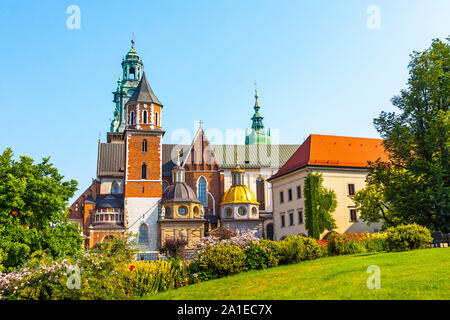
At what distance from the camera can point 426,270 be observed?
13969mm

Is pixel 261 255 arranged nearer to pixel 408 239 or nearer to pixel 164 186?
pixel 408 239

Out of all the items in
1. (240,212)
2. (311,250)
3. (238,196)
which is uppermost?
(238,196)

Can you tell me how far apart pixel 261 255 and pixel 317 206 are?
23.4 metres

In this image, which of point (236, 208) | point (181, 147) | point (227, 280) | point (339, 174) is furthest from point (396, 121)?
point (181, 147)

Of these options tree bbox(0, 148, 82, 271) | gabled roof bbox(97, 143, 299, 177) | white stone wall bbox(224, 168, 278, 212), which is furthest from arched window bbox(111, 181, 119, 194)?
tree bbox(0, 148, 82, 271)

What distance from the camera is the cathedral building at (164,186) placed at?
56.5 meters

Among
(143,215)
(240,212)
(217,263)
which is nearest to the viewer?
(217,263)

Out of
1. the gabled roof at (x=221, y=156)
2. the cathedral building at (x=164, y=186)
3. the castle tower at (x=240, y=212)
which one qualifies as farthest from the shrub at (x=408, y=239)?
the gabled roof at (x=221, y=156)

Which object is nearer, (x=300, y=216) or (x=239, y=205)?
(x=300, y=216)

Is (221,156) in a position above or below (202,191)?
above

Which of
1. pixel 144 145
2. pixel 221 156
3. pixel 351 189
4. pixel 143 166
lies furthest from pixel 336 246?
pixel 221 156

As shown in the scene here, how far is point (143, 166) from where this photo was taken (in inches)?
2328

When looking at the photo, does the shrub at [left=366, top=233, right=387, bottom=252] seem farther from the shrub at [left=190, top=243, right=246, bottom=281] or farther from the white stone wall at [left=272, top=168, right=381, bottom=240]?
the white stone wall at [left=272, top=168, right=381, bottom=240]

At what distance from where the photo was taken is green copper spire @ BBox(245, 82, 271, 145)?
82438 millimetres
